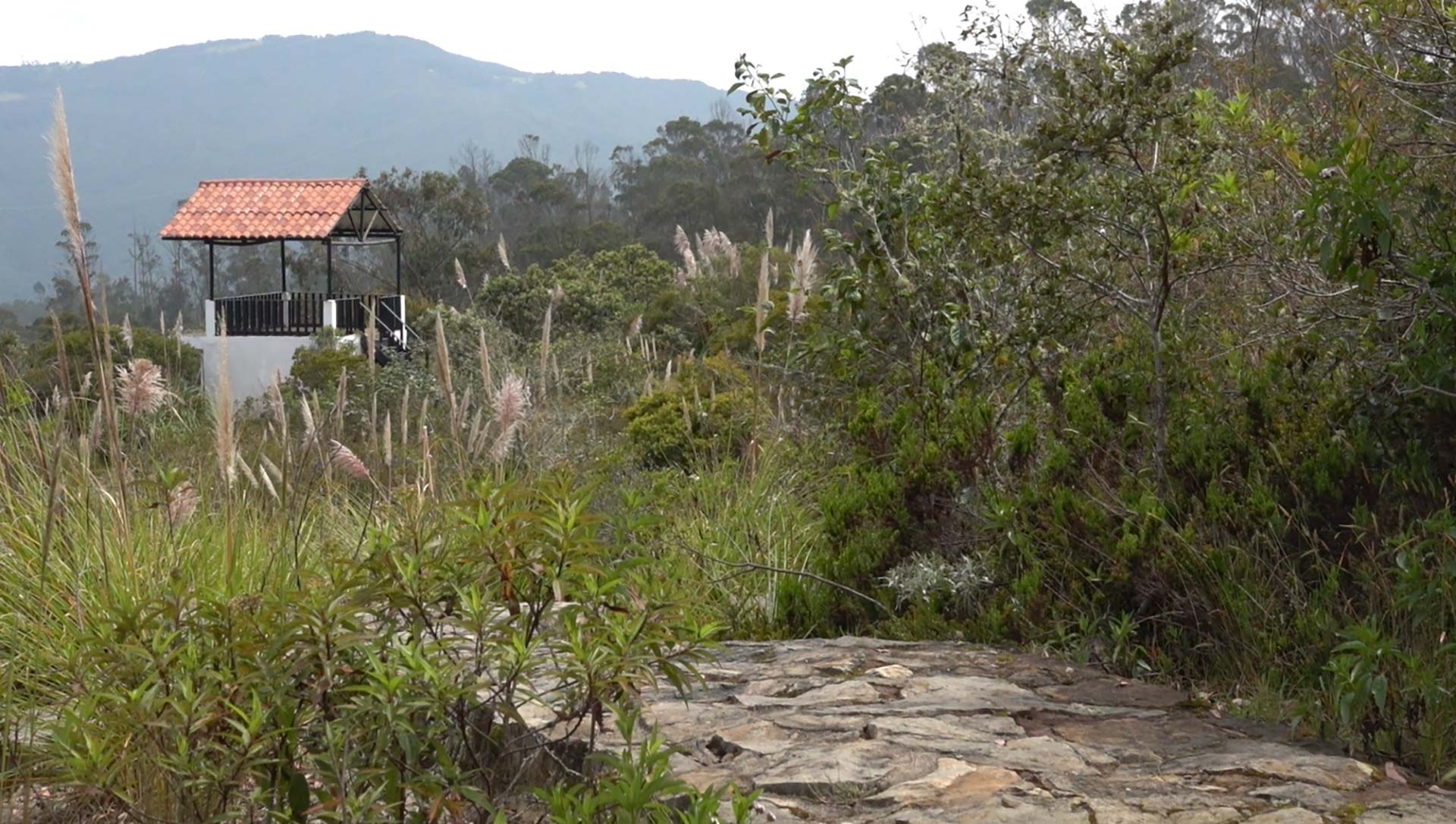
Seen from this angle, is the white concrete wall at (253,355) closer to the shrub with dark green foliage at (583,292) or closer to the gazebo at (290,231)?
the gazebo at (290,231)

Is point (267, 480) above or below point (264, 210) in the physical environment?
below

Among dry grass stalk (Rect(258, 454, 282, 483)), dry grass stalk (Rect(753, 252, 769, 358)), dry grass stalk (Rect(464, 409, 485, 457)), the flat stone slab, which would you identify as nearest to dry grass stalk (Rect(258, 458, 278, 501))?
dry grass stalk (Rect(258, 454, 282, 483))

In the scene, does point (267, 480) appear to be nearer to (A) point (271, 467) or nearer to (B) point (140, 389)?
(A) point (271, 467)

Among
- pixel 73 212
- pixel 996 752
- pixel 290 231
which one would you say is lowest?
pixel 996 752

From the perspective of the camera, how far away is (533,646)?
257cm

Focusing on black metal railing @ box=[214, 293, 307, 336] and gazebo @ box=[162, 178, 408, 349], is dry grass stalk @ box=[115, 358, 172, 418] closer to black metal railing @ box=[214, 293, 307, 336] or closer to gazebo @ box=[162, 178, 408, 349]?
gazebo @ box=[162, 178, 408, 349]

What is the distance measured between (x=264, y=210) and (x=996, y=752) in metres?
29.4

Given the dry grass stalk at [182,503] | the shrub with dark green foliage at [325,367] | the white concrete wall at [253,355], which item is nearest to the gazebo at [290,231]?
the white concrete wall at [253,355]

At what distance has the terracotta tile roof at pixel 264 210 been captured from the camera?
93.4 feet

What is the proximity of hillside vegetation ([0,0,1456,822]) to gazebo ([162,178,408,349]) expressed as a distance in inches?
765

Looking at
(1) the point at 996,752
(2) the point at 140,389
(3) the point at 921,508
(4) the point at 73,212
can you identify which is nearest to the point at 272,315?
(2) the point at 140,389

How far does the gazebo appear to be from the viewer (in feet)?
86.5

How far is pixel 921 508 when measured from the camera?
204 inches

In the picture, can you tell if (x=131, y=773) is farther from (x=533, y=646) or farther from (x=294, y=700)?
(x=533, y=646)
